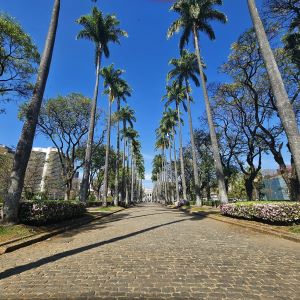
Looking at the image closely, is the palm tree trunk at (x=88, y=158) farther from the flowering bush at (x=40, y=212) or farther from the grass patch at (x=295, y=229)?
the grass patch at (x=295, y=229)

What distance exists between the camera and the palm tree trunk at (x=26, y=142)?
10.3 m

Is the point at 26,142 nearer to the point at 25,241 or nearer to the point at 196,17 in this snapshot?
the point at 25,241

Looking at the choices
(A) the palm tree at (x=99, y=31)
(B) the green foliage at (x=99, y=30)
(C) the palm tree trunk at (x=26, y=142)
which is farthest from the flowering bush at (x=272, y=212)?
(B) the green foliage at (x=99, y=30)

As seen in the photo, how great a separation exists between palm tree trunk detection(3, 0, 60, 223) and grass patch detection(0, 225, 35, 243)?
0.37 metres

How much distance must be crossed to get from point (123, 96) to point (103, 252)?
36.2m

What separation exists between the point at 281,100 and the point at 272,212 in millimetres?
4663

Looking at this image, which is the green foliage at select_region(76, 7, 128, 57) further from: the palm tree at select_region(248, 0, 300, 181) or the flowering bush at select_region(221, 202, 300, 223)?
the flowering bush at select_region(221, 202, 300, 223)

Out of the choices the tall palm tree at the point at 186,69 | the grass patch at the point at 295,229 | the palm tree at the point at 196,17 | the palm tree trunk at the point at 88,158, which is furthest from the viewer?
the tall palm tree at the point at 186,69

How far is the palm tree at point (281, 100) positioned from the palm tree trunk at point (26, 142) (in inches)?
387

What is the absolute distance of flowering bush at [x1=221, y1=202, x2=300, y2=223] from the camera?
425 inches

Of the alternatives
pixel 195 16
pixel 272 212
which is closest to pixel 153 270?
pixel 272 212

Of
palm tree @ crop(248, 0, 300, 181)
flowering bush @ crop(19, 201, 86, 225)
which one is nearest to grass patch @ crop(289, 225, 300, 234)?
palm tree @ crop(248, 0, 300, 181)

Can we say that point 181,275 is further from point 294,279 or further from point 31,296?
point 31,296

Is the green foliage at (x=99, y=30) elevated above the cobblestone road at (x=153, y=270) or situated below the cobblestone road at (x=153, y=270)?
above
